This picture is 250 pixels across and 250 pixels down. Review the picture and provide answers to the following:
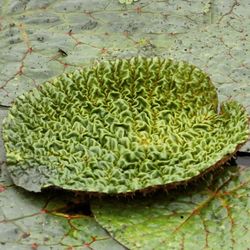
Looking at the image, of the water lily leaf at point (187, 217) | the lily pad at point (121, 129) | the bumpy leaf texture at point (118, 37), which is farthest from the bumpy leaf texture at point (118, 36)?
the water lily leaf at point (187, 217)

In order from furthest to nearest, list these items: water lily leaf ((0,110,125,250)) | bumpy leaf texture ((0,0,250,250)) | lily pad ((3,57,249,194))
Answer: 1. bumpy leaf texture ((0,0,250,250))
2. lily pad ((3,57,249,194))
3. water lily leaf ((0,110,125,250))

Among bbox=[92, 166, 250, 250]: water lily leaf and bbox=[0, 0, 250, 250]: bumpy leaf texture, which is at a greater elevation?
bbox=[0, 0, 250, 250]: bumpy leaf texture

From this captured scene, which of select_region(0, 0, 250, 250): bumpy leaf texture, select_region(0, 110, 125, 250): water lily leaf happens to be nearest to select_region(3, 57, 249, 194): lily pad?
select_region(0, 110, 125, 250): water lily leaf

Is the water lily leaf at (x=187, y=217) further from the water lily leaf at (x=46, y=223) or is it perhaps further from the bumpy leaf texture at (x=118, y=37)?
the bumpy leaf texture at (x=118, y=37)

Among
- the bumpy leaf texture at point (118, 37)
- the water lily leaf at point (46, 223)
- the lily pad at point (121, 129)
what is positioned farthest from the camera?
the bumpy leaf texture at point (118, 37)

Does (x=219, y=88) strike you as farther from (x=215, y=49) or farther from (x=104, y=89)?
(x=104, y=89)

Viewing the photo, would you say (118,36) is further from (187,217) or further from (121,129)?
(187,217)

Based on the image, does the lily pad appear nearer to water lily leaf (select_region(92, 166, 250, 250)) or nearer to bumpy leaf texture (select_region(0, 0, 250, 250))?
water lily leaf (select_region(92, 166, 250, 250))
